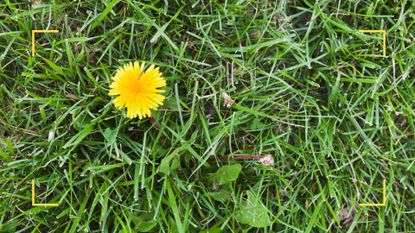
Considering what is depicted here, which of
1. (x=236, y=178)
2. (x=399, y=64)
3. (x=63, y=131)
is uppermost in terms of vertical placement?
(x=63, y=131)

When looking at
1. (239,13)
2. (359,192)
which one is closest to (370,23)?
(239,13)

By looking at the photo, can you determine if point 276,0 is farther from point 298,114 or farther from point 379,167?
point 379,167

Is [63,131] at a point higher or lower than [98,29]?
lower

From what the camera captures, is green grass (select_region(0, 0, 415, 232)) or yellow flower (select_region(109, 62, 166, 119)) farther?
green grass (select_region(0, 0, 415, 232))

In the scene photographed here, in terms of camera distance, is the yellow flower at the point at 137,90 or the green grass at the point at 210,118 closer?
the yellow flower at the point at 137,90
